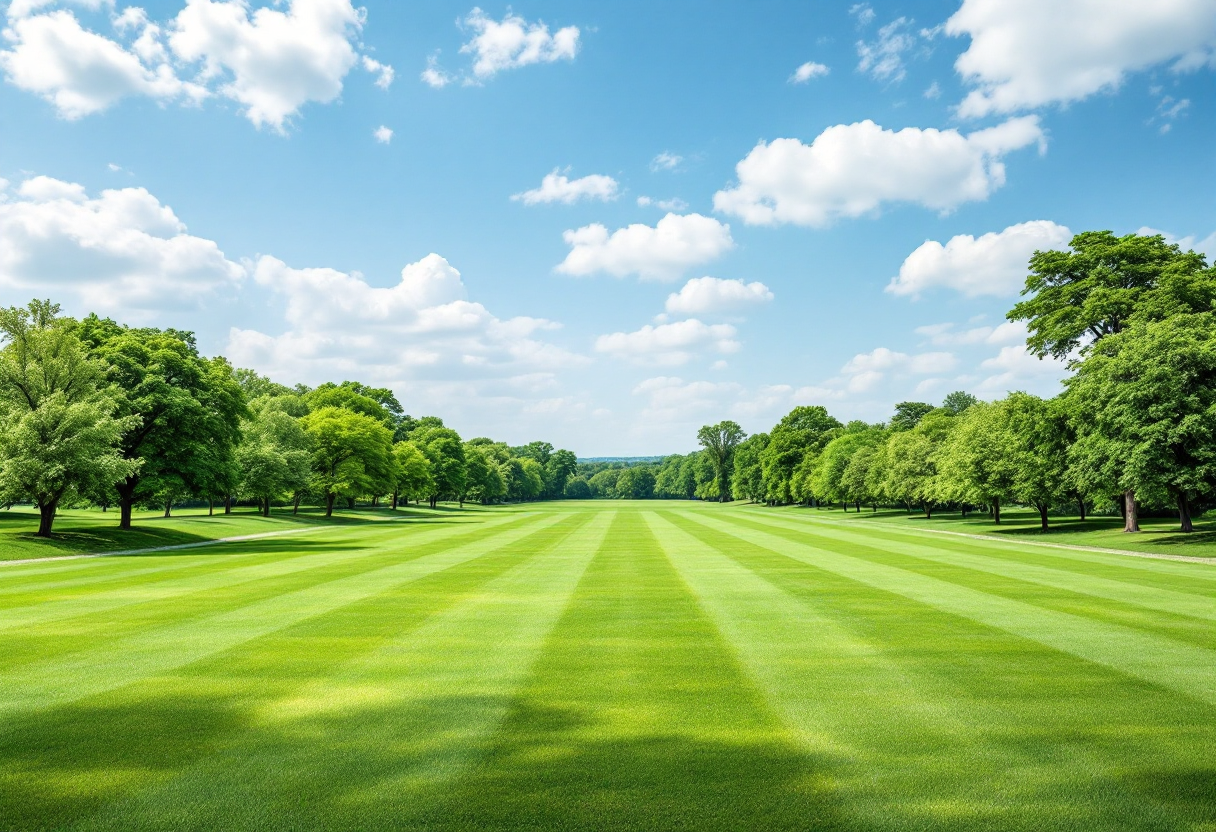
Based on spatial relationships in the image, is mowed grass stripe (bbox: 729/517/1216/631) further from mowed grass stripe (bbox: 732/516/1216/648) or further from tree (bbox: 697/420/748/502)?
tree (bbox: 697/420/748/502)

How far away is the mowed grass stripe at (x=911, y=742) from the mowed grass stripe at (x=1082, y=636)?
1.16m

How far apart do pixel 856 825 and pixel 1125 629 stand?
10.2 meters

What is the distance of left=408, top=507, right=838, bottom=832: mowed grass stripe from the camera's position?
17.2 ft

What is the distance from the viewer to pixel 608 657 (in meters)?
10.3

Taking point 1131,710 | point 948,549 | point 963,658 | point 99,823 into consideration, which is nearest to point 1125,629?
point 963,658

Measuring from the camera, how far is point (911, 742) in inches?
265

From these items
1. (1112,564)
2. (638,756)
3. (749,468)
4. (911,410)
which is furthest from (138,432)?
(911,410)

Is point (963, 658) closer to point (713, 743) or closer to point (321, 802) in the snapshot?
point (713, 743)

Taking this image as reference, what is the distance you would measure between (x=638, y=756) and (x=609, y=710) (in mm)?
1406

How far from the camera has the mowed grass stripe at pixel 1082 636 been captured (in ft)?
29.9

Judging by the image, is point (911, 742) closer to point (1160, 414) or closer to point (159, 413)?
point (1160, 414)

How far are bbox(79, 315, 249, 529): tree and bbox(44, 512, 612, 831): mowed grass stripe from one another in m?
36.5

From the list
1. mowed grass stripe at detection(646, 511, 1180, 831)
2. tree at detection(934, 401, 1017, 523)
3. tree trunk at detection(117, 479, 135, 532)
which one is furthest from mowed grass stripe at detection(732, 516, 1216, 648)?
tree trunk at detection(117, 479, 135, 532)

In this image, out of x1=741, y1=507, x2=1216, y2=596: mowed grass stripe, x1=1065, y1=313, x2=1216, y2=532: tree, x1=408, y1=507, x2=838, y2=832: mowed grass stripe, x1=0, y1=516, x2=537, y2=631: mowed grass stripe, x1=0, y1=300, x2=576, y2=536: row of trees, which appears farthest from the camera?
x1=0, y1=300, x2=576, y2=536: row of trees
